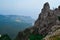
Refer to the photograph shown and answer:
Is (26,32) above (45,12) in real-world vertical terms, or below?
below

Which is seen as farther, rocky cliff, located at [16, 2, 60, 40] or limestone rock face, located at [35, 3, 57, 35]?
rocky cliff, located at [16, 2, 60, 40]

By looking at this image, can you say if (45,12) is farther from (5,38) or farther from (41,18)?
(5,38)

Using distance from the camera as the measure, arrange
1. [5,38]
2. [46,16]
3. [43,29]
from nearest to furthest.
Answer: [5,38] → [43,29] → [46,16]

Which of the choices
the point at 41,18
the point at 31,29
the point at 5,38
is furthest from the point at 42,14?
the point at 5,38

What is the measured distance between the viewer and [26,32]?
520 ft

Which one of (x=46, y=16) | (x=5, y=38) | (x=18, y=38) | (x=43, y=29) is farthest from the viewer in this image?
(x=18, y=38)

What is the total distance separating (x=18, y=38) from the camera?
538 ft

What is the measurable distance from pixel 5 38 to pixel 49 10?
5020 cm

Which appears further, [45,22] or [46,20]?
[46,20]

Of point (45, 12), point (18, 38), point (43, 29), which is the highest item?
point (45, 12)

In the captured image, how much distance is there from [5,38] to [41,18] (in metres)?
48.0

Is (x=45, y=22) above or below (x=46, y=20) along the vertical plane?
below

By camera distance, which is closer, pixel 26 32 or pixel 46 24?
pixel 46 24

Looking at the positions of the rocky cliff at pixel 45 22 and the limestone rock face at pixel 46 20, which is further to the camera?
the rocky cliff at pixel 45 22
